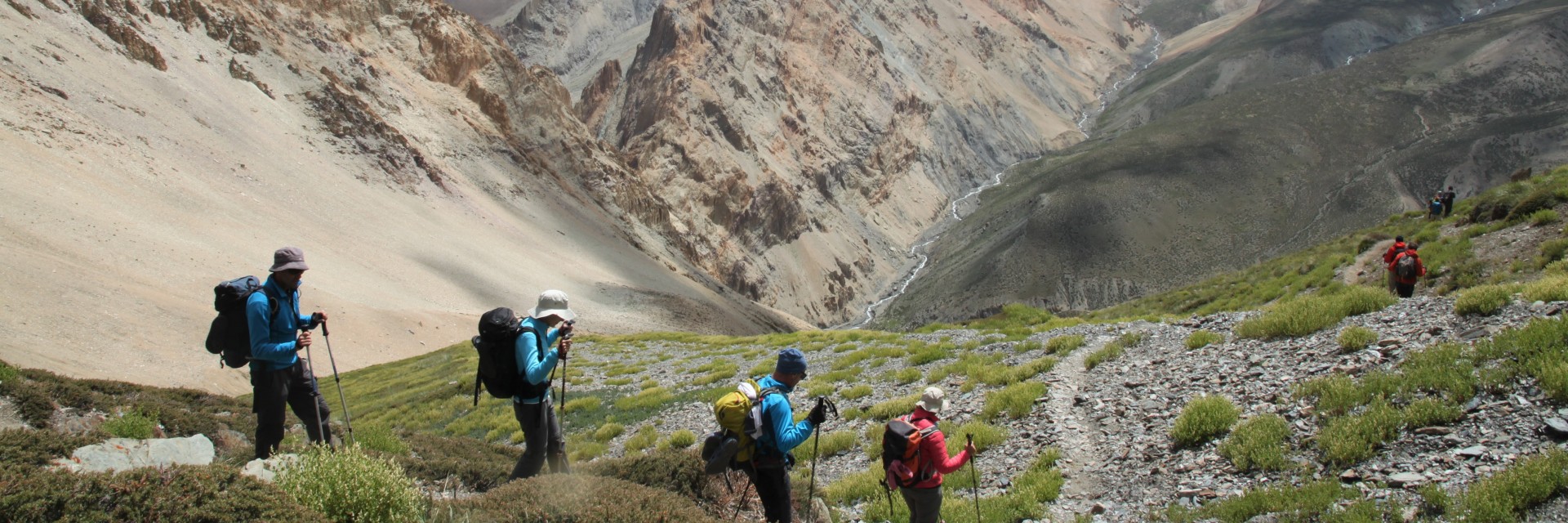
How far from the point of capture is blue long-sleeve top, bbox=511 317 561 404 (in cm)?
688

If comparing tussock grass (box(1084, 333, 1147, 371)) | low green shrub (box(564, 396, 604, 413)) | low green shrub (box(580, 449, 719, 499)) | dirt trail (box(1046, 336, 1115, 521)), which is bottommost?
low green shrub (box(564, 396, 604, 413))

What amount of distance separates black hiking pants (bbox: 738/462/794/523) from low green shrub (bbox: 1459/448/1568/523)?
5.07 metres

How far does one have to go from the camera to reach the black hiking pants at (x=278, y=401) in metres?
8.07

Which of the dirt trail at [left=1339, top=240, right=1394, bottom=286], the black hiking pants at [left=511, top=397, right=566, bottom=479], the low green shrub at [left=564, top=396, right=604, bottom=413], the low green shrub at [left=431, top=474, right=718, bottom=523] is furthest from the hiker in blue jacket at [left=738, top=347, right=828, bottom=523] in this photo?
the dirt trail at [left=1339, top=240, right=1394, bottom=286]

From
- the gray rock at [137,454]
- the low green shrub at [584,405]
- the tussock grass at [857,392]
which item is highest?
the gray rock at [137,454]

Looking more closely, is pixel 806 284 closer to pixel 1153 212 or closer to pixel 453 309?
pixel 1153 212

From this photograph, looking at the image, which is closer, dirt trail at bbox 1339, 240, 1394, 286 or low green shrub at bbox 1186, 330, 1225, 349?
low green shrub at bbox 1186, 330, 1225, 349

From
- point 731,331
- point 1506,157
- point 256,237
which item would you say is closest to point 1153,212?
point 1506,157

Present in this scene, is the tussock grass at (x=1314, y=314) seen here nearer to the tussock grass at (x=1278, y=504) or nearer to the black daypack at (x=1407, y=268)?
the black daypack at (x=1407, y=268)

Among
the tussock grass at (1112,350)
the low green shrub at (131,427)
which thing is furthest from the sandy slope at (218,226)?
the tussock grass at (1112,350)

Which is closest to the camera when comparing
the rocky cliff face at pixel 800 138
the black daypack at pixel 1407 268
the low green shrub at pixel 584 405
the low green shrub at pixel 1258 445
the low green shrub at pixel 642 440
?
the low green shrub at pixel 1258 445

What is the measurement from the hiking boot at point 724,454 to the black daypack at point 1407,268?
1513 centimetres

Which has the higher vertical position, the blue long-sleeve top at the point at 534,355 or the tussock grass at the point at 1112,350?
the blue long-sleeve top at the point at 534,355

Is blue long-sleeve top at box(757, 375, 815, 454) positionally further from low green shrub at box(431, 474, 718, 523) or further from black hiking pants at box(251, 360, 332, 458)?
black hiking pants at box(251, 360, 332, 458)
